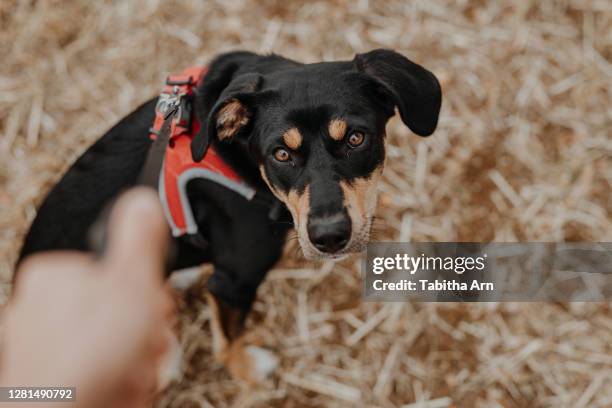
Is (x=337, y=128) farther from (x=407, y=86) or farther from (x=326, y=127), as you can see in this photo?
(x=407, y=86)

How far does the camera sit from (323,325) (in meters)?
3.72

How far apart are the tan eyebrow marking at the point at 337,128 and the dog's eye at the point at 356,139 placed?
0.06 m

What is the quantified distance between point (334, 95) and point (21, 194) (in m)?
2.66

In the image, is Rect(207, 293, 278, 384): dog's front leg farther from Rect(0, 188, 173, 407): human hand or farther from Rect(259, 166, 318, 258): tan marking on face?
Rect(0, 188, 173, 407): human hand

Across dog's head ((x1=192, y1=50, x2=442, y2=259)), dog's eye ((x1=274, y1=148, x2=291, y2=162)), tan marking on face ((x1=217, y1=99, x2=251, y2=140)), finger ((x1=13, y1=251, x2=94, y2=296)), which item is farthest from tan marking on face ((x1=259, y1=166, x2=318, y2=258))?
finger ((x1=13, y1=251, x2=94, y2=296))

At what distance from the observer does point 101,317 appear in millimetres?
1335

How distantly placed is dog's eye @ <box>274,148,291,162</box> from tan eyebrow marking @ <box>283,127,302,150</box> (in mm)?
54

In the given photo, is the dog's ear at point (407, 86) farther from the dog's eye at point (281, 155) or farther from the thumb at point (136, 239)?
the thumb at point (136, 239)

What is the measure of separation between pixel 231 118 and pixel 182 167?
13.5 inches

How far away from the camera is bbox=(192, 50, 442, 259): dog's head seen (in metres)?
2.49

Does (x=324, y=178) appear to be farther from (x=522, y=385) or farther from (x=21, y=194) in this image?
(x=21, y=194)

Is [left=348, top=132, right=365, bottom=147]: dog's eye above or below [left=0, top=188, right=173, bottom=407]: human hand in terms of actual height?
above

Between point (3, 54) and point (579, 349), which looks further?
point (3, 54)

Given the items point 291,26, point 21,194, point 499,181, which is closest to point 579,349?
point 499,181
